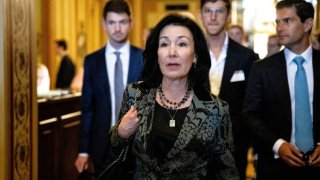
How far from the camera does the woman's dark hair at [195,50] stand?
2104 millimetres

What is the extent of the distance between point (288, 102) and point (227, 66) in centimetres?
59

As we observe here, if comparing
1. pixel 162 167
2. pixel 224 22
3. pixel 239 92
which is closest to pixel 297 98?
pixel 239 92

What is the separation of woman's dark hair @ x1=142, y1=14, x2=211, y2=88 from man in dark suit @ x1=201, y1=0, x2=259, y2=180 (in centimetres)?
107

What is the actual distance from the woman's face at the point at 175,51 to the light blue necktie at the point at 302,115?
899 mm

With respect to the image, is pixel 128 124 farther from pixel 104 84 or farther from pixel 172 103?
pixel 104 84

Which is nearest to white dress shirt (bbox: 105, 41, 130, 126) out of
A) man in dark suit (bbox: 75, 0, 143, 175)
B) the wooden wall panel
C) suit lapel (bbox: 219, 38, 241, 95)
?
man in dark suit (bbox: 75, 0, 143, 175)

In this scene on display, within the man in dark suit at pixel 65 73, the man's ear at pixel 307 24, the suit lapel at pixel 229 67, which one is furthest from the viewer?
the man in dark suit at pixel 65 73

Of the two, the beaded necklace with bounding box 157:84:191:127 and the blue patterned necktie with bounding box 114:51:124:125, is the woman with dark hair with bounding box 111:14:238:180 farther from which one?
the blue patterned necktie with bounding box 114:51:124:125

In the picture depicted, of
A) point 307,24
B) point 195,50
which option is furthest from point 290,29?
point 195,50

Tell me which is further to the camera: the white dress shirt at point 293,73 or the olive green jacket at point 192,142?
the white dress shirt at point 293,73

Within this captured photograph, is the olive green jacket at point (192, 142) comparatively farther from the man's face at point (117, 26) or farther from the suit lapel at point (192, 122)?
the man's face at point (117, 26)

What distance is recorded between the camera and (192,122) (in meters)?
2.01

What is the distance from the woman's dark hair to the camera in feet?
6.90

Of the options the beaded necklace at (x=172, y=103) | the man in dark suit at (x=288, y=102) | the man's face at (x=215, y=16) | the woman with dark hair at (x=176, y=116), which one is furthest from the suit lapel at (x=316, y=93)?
the beaded necklace at (x=172, y=103)
